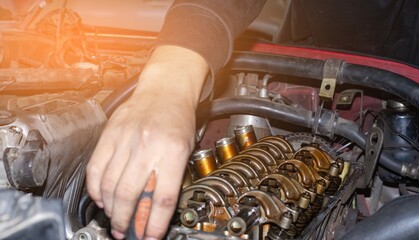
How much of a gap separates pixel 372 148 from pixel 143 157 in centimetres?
119

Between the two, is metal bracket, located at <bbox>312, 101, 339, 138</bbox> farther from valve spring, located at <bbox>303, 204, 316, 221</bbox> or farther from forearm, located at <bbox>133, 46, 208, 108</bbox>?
forearm, located at <bbox>133, 46, 208, 108</bbox>

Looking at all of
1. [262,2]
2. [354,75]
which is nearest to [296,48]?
[354,75]

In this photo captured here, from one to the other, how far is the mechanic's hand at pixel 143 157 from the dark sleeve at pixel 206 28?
20 cm

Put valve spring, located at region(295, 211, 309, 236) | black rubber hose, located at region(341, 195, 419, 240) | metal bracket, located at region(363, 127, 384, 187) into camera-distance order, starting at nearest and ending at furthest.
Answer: black rubber hose, located at region(341, 195, 419, 240)
valve spring, located at region(295, 211, 309, 236)
metal bracket, located at region(363, 127, 384, 187)

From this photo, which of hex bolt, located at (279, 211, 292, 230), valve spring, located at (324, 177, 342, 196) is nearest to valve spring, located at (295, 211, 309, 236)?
hex bolt, located at (279, 211, 292, 230)

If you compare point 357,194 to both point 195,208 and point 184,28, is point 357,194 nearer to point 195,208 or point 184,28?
point 195,208

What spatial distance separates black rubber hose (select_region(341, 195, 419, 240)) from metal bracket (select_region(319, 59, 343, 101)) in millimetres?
659

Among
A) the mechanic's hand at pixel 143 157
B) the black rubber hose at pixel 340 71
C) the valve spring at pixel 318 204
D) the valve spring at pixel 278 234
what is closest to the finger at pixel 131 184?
the mechanic's hand at pixel 143 157

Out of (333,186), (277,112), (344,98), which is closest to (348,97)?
(344,98)

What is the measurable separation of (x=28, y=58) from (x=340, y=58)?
123 centimetres

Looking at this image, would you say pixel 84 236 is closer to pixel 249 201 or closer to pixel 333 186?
pixel 249 201

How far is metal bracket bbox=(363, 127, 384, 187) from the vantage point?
175 centimetres

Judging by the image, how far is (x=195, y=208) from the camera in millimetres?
1265

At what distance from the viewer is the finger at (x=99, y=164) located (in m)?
0.87
